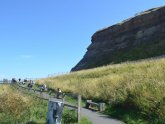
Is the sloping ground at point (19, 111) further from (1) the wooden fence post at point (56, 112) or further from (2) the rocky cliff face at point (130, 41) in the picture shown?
(2) the rocky cliff face at point (130, 41)

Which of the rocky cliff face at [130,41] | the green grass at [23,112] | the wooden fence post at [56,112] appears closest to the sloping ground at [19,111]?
the green grass at [23,112]

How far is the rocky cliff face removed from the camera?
3285 inches

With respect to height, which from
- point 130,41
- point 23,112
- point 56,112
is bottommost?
point 23,112

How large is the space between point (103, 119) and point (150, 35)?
71895 millimetres

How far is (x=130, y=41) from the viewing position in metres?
95.6

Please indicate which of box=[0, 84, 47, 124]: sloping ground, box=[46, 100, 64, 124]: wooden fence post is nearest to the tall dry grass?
box=[0, 84, 47, 124]: sloping ground

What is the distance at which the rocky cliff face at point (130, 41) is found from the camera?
8344 centimetres

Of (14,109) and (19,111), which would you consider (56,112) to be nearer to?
(19,111)

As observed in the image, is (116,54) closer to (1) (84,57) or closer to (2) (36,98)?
(1) (84,57)

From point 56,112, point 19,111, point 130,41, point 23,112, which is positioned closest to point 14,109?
point 19,111

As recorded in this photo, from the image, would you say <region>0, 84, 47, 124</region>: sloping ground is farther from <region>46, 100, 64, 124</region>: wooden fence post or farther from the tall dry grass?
<region>46, 100, 64, 124</region>: wooden fence post

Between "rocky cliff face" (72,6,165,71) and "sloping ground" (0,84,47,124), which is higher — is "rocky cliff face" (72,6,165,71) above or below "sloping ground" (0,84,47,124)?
above

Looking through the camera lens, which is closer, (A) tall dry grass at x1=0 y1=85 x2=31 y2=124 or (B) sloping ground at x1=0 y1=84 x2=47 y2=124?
(B) sloping ground at x1=0 y1=84 x2=47 y2=124

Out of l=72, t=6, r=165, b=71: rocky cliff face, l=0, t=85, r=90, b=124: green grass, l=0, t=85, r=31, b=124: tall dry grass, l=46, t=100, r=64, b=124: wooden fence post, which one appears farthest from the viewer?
l=72, t=6, r=165, b=71: rocky cliff face
